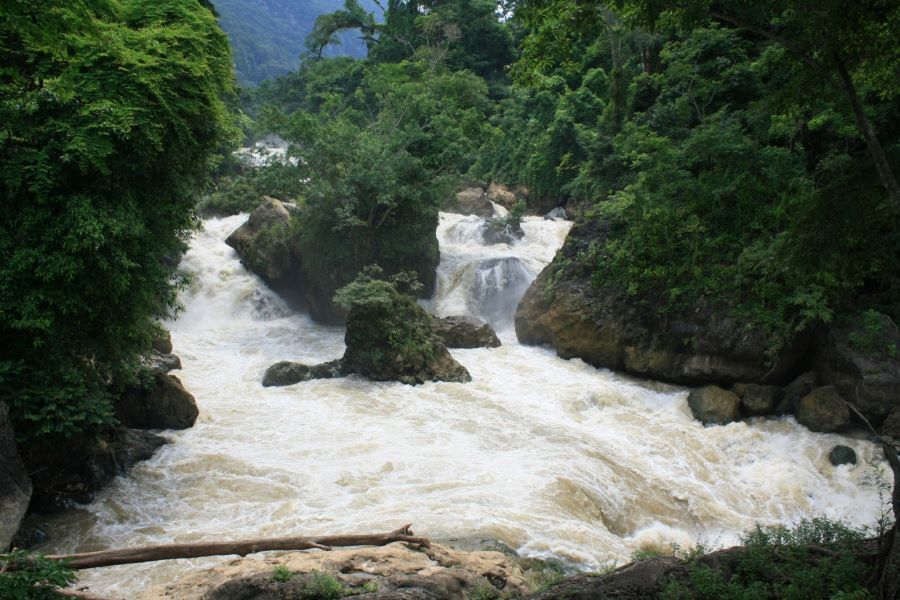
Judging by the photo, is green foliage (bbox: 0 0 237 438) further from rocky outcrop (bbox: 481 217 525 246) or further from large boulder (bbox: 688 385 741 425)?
rocky outcrop (bbox: 481 217 525 246)

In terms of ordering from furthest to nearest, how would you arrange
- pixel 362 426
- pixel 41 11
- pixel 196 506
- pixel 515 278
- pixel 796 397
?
pixel 515 278 → pixel 796 397 → pixel 362 426 → pixel 196 506 → pixel 41 11

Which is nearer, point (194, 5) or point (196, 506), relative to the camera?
point (196, 506)

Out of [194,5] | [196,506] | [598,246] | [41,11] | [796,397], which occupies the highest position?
[194,5]

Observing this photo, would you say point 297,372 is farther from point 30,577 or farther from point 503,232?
point 503,232

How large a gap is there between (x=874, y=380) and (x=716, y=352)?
2.66 meters

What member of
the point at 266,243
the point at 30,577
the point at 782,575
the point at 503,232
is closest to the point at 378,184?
the point at 266,243

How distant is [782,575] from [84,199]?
302 inches

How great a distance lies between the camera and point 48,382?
6.99 metres

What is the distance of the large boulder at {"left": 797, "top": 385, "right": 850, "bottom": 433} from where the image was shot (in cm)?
1076

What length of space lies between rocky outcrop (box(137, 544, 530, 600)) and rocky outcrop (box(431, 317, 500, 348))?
959 cm

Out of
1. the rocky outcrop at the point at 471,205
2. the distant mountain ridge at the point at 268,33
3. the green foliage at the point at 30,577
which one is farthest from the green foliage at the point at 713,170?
the distant mountain ridge at the point at 268,33

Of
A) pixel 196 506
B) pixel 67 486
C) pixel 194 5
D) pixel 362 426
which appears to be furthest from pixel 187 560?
pixel 194 5

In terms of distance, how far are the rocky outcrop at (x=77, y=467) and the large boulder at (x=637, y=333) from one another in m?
9.43

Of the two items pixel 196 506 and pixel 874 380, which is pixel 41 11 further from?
pixel 874 380
